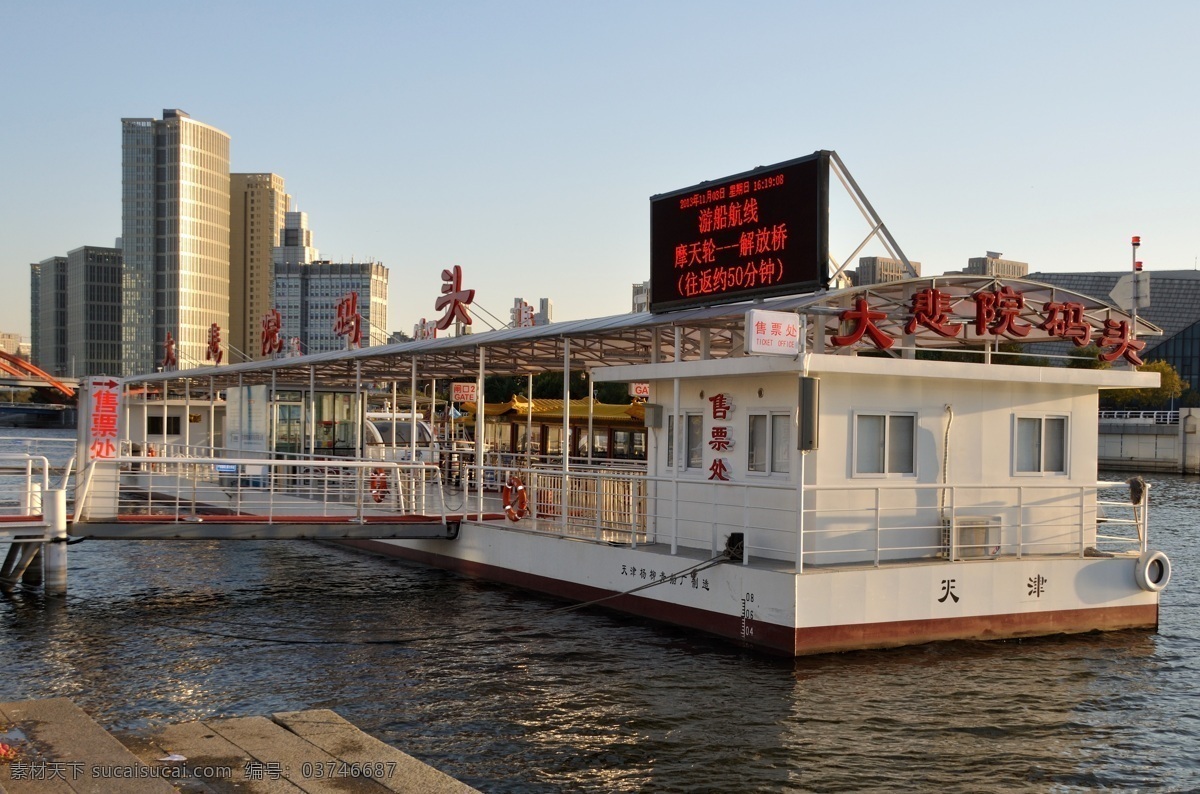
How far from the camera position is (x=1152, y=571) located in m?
17.1

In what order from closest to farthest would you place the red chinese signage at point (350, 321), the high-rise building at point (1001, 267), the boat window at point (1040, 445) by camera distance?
the boat window at point (1040, 445) → the red chinese signage at point (350, 321) → the high-rise building at point (1001, 267)

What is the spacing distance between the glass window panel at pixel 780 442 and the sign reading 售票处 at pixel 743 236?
2.14 metres

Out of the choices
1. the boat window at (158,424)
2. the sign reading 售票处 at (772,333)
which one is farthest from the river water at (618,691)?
the boat window at (158,424)

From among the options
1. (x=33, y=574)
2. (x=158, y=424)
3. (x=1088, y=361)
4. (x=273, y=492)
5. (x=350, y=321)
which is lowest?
(x=33, y=574)

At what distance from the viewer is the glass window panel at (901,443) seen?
16406 millimetres

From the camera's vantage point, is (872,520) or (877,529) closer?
(877,529)

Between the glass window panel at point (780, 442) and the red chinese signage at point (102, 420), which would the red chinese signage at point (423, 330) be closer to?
the red chinese signage at point (102, 420)

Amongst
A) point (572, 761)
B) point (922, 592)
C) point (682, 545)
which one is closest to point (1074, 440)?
point (922, 592)

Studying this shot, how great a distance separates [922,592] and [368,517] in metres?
10.9

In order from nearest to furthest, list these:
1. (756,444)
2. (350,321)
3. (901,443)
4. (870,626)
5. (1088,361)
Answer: (870,626), (901,443), (756,444), (350,321), (1088,361)

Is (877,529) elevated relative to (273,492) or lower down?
elevated

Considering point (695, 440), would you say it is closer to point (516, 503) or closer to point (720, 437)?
point (720, 437)

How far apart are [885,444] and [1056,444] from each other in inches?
133

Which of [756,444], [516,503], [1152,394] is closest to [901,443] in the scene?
[756,444]
